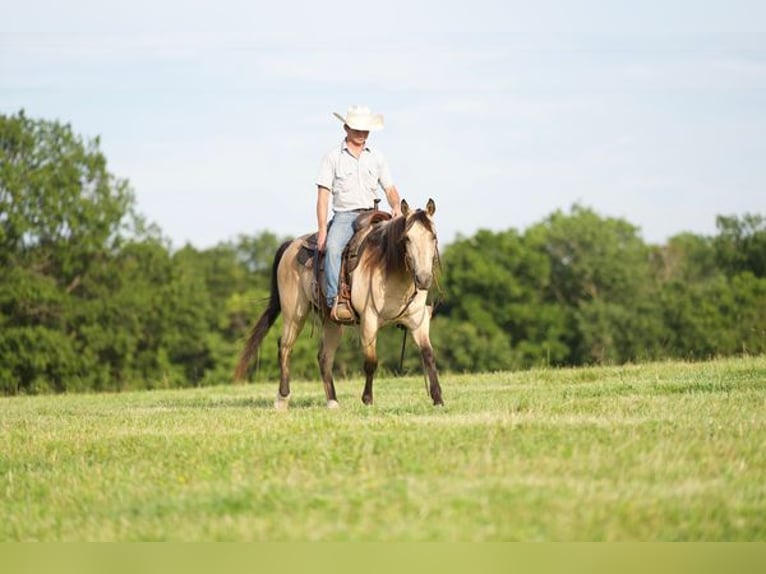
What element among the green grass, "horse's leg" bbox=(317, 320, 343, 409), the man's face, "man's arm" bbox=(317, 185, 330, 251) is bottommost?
the green grass

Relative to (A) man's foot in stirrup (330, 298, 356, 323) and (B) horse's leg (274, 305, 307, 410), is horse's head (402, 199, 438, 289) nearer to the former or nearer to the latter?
(A) man's foot in stirrup (330, 298, 356, 323)

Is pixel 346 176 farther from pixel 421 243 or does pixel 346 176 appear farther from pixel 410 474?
pixel 410 474

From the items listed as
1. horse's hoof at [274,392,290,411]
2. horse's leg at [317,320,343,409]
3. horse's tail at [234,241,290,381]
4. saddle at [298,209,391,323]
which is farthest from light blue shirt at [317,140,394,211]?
horse's hoof at [274,392,290,411]

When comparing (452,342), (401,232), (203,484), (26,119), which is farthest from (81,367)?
(203,484)

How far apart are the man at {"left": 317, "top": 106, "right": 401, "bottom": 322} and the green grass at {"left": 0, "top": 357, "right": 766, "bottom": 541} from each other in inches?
75.9

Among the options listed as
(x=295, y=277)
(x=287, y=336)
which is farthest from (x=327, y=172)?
(x=287, y=336)

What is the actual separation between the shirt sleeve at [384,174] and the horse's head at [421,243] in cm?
163

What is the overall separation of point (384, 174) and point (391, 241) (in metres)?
1.40

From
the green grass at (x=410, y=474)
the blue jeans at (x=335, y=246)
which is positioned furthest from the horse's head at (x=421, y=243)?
the green grass at (x=410, y=474)

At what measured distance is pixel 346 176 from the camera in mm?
16219

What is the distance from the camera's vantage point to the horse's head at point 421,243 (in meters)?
14.9

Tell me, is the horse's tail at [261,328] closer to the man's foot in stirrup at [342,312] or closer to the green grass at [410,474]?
the man's foot in stirrup at [342,312]

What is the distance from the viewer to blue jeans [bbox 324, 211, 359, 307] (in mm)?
16125

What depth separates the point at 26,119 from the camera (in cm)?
5956
